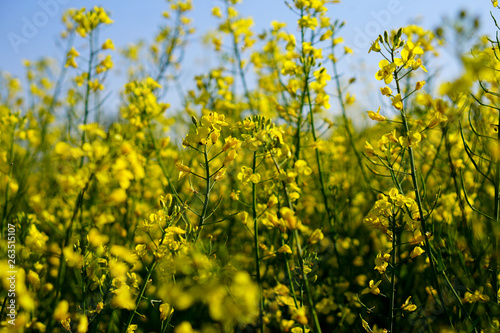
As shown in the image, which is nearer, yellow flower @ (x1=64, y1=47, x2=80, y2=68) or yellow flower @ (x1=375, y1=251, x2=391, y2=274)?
yellow flower @ (x1=375, y1=251, x2=391, y2=274)

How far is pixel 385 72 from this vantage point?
1611 mm

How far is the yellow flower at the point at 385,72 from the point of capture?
1.59m

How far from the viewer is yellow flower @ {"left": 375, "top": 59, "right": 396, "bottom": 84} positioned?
1590mm

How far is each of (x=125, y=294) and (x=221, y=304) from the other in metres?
0.75

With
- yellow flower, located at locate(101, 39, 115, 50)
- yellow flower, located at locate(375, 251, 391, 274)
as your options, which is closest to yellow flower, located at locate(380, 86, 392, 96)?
yellow flower, located at locate(375, 251, 391, 274)

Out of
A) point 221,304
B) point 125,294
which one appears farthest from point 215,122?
point 221,304

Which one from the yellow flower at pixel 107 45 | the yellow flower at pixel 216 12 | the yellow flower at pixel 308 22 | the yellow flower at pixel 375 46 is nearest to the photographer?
the yellow flower at pixel 375 46

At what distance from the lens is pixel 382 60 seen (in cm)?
167

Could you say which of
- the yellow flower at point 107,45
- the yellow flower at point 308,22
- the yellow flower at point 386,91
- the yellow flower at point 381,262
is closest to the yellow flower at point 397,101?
the yellow flower at point 386,91

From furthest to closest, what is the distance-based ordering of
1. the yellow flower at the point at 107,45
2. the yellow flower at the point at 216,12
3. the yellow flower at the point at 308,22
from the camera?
1. the yellow flower at the point at 216,12
2. the yellow flower at the point at 107,45
3. the yellow flower at the point at 308,22

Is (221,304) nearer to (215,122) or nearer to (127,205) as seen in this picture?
(215,122)

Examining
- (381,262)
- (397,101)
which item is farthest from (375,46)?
(381,262)

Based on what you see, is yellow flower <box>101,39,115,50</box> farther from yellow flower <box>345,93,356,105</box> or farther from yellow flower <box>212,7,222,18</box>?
yellow flower <box>345,93,356,105</box>

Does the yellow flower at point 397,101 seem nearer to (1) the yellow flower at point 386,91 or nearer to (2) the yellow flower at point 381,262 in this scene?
(1) the yellow flower at point 386,91
